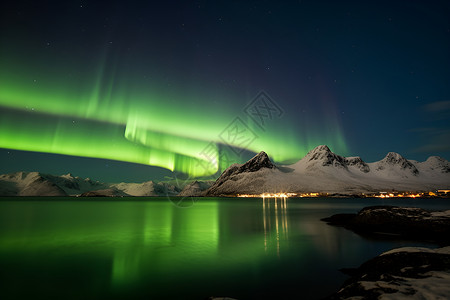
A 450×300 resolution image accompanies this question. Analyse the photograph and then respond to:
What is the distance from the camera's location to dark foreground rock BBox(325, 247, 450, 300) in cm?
972

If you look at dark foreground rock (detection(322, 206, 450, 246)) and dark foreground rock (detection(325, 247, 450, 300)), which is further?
dark foreground rock (detection(322, 206, 450, 246))

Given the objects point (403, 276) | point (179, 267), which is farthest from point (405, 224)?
point (179, 267)

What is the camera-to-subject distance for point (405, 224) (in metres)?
33.8

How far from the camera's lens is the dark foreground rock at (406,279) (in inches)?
383

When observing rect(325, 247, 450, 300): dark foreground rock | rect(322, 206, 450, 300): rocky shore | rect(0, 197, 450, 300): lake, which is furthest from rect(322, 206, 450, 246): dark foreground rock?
rect(325, 247, 450, 300): dark foreground rock

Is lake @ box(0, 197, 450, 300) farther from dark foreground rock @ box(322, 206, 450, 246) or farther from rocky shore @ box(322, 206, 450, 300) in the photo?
dark foreground rock @ box(322, 206, 450, 246)

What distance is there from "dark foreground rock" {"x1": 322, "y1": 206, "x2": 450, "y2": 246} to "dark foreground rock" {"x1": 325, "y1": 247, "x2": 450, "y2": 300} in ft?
54.2

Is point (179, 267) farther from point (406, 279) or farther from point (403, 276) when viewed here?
point (406, 279)

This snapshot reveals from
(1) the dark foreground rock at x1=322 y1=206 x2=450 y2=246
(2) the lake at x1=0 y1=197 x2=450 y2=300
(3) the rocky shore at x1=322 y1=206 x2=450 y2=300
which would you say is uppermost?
(1) the dark foreground rock at x1=322 y1=206 x2=450 y2=246

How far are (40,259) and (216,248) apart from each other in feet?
53.2

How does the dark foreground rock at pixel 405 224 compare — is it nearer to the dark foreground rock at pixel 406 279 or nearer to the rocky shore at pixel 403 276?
the rocky shore at pixel 403 276

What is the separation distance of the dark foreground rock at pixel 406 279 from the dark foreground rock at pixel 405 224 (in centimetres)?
1651

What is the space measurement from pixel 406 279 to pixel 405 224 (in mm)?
27511

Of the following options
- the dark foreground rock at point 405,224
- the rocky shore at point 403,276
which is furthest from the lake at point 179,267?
the dark foreground rock at point 405,224
